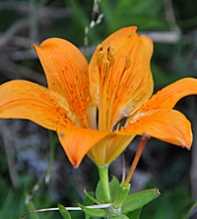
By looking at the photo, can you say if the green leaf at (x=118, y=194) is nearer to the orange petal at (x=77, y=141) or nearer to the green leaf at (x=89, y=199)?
the green leaf at (x=89, y=199)

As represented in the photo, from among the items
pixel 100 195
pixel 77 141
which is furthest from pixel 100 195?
pixel 77 141

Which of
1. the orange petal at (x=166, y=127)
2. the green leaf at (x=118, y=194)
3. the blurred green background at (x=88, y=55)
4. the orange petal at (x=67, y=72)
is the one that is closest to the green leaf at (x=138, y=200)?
the green leaf at (x=118, y=194)

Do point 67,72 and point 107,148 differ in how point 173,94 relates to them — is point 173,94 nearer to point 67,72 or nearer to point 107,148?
point 107,148

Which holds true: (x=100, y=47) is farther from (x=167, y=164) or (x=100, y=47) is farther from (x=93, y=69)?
(x=167, y=164)

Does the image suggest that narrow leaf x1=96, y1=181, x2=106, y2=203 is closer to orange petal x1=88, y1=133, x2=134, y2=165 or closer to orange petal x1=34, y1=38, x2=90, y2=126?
orange petal x1=88, y1=133, x2=134, y2=165

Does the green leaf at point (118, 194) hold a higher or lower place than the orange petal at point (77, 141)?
lower

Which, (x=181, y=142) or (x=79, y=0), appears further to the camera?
(x=79, y=0)

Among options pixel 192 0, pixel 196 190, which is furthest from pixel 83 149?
pixel 192 0
